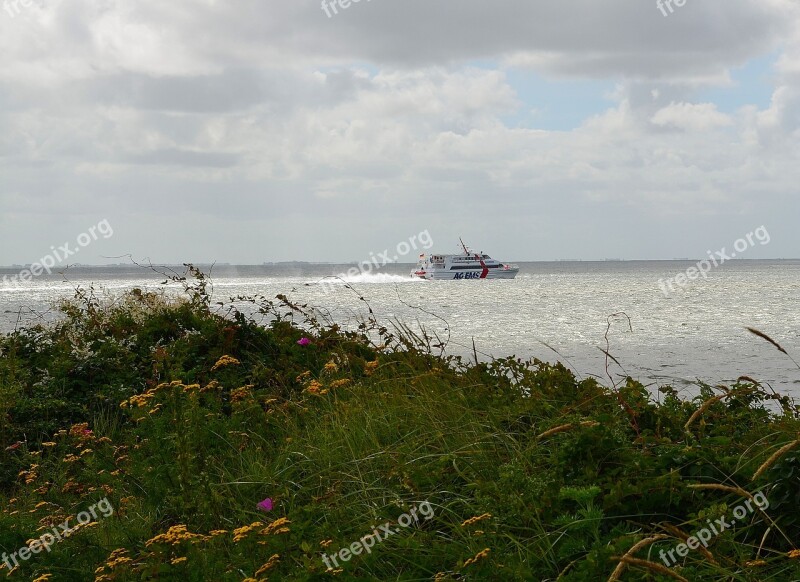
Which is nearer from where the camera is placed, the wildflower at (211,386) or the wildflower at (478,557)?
the wildflower at (478,557)

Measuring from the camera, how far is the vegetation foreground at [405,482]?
12.3 ft

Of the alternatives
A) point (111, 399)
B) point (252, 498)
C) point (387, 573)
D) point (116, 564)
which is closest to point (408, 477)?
point (387, 573)

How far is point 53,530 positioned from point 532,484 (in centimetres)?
273

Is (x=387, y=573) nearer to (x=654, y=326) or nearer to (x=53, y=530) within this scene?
(x=53, y=530)

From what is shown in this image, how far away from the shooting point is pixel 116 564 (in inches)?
151
